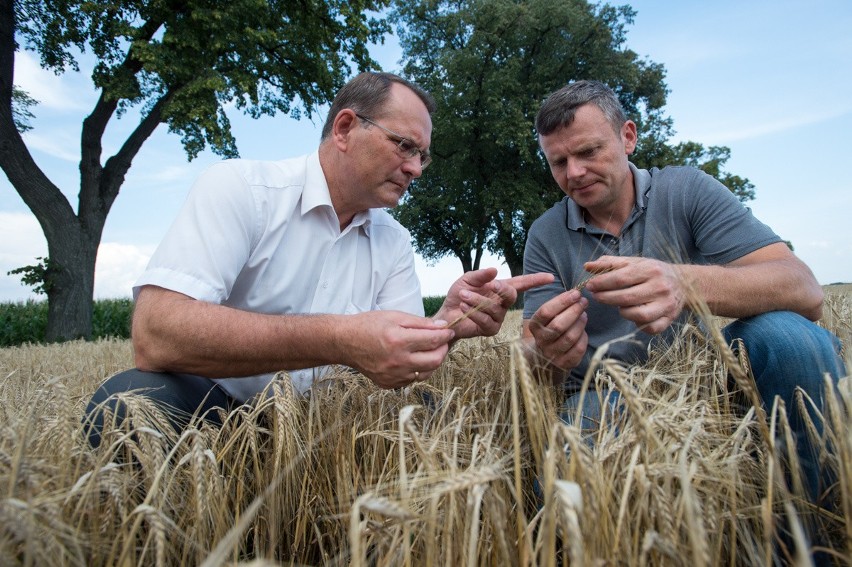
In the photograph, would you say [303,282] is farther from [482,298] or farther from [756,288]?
[756,288]

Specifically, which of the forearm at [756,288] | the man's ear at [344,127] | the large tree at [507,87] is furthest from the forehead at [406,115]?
the large tree at [507,87]

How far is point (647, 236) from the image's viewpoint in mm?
2275

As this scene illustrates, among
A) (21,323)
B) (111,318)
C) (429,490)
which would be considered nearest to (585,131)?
(429,490)

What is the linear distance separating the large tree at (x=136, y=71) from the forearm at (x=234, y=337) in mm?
9689

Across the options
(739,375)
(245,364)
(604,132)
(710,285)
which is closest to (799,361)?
(710,285)

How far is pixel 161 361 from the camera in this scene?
1729 mm

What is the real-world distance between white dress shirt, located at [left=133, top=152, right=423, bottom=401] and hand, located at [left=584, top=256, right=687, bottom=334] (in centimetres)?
112

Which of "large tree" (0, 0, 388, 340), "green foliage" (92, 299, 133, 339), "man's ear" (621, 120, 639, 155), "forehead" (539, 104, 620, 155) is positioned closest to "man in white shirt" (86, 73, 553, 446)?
"forehead" (539, 104, 620, 155)

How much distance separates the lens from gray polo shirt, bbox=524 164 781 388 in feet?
6.85

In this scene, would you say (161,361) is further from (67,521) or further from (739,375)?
(739,375)

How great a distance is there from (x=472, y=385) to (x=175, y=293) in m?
1.08

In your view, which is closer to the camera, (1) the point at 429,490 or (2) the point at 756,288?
(1) the point at 429,490

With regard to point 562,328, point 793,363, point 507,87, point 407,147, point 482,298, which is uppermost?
point 507,87

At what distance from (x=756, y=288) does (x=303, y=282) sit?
162 centimetres
